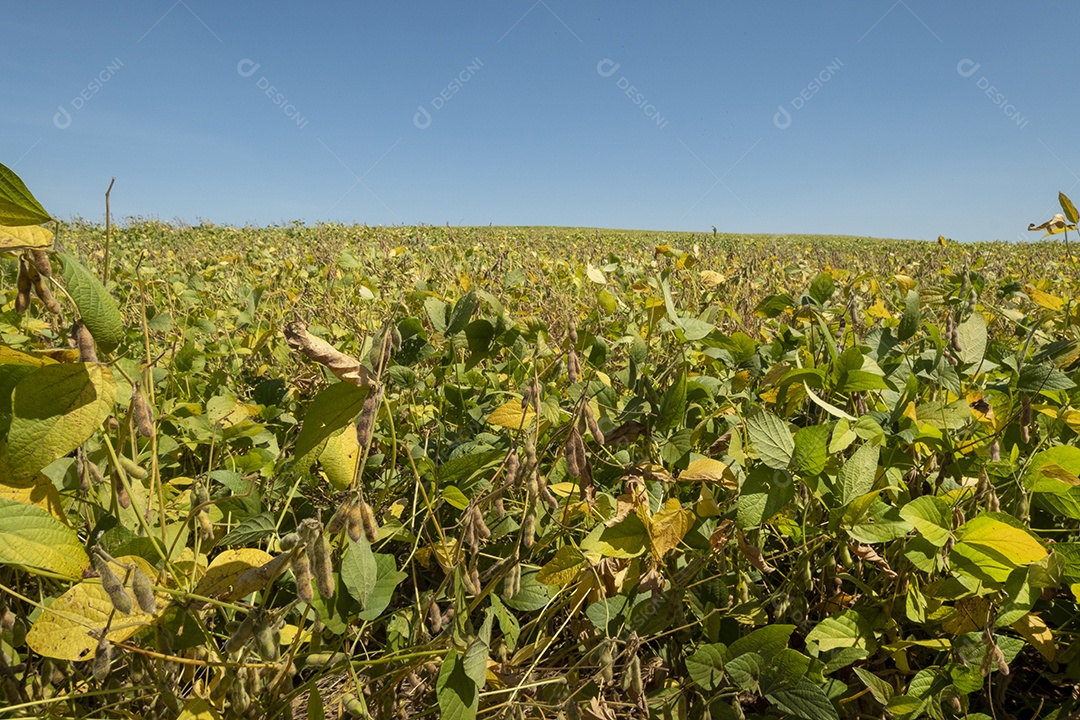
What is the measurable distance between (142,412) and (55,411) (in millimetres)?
78

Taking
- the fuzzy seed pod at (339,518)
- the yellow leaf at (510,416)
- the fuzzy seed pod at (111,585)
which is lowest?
the fuzzy seed pod at (111,585)

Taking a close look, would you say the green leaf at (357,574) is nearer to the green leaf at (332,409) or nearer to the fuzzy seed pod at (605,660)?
the green leaf at (332,409)

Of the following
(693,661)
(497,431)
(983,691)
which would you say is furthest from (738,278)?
(693,661)

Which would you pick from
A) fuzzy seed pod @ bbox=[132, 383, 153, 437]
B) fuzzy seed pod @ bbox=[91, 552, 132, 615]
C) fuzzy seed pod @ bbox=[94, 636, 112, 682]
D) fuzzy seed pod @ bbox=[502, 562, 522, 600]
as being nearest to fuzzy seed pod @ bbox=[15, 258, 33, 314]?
fuzzy seed pod @ bbox=[132, 383, 153, 437]

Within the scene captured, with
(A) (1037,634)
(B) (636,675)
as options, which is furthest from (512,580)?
(A) (1037,634)

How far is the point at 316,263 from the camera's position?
439 centimetres

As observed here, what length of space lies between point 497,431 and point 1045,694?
1.33m

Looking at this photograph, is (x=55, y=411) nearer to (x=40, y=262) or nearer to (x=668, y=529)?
(x=40, y=262)

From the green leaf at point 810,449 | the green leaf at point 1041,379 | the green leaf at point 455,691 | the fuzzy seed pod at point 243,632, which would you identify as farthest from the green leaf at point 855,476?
the fuzzy seed pod at point 243,632

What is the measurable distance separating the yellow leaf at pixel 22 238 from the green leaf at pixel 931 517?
116 centimetres

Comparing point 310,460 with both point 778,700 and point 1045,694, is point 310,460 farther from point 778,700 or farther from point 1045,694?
point 1045,694

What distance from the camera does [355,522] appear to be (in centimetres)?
69

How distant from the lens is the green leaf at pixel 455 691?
842 millimetres

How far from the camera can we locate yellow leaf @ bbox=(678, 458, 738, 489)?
1.12 metres
